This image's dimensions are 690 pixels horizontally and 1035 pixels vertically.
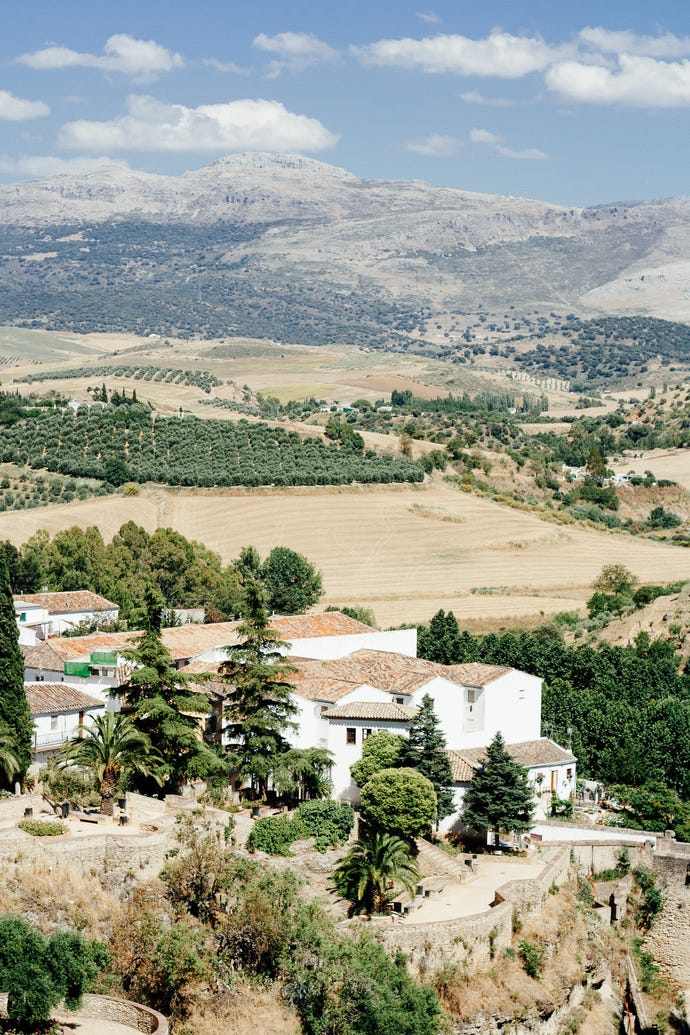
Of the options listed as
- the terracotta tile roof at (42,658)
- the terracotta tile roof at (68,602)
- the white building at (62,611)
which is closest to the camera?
the terracotta tile roof at (42,658)

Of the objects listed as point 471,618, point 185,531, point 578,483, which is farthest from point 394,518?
point 578,483

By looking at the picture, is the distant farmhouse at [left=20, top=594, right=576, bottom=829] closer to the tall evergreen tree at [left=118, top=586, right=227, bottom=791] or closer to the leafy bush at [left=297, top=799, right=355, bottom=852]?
the tall evergreen tree at [left=118, top=586, right=227, bottom=791]

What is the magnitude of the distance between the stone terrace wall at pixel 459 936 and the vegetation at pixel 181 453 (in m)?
71.0

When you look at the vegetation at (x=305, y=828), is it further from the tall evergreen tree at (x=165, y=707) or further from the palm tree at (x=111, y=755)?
the palm tree at (x=111, y=755)

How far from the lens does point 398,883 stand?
32.4m

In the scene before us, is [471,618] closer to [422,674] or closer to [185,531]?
[185,531]

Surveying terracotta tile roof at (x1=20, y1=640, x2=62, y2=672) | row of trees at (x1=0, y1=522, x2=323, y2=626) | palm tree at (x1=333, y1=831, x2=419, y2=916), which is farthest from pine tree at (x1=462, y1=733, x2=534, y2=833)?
row of trees at (x1=0, y1=522, x2=323, y2=626)

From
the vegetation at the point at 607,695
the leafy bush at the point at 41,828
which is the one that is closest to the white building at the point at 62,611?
the vegetation at the point at 607,695

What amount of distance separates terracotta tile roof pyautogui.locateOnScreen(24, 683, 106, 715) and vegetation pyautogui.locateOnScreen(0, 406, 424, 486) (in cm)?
5806

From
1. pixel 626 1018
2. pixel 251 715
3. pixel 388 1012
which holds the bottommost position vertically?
pixel 626 1018

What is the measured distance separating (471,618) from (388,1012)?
4773 centimetres

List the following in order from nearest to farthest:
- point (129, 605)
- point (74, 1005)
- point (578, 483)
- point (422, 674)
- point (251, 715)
Result: point (74, 1005) → point (251, 715) → point (422, 674) → point (129, 605) → point (578, 483)

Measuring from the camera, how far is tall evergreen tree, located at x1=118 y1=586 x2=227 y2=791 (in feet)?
117

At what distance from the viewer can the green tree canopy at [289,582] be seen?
246 ft
